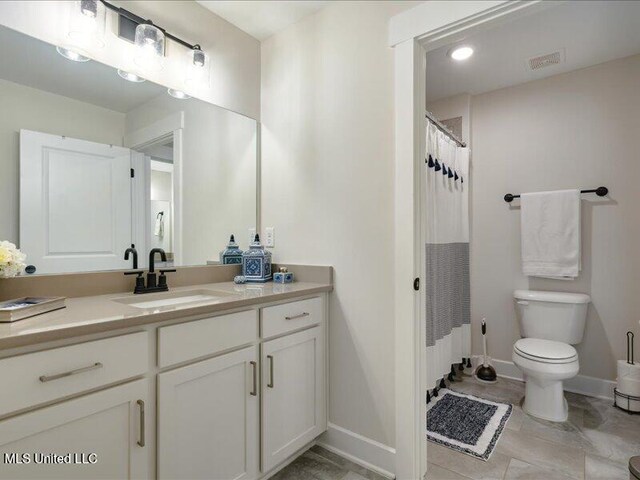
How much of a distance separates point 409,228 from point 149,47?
151cm

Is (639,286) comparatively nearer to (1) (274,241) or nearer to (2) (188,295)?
(1) (274,241)

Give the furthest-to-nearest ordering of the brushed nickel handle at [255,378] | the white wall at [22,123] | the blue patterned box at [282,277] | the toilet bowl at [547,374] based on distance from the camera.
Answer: the toilet bowl at [547,374] < the blue patterned box at [282,277] < the brushed nickel handle at [255,378] < the white wall at [22,123]

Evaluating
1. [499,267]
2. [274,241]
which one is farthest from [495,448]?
[274,241]

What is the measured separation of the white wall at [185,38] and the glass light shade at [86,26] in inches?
0.9

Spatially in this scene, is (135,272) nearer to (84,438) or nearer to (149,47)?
(84,438)

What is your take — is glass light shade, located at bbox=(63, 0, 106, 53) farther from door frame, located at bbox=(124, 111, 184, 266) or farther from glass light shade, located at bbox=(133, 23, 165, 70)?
door frame, located at bbox=(124, 111, 184, 266)

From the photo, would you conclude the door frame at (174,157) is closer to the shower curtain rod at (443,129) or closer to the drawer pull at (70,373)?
the drawer pull at (70,373)

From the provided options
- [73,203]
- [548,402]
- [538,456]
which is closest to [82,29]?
[73,203]

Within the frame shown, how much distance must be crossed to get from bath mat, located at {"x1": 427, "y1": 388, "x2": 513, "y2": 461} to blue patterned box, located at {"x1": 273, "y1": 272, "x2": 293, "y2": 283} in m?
1.19

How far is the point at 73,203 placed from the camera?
1453 mm

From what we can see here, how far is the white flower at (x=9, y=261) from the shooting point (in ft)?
3.73

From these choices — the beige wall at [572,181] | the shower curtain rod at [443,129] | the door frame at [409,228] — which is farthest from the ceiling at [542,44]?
the door frame at [409,228]

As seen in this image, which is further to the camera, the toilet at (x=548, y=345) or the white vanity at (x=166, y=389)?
the toilet at (x=548, y=345)

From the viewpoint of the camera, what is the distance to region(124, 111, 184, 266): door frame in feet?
5.41
